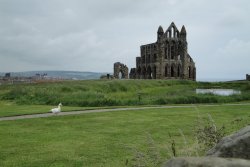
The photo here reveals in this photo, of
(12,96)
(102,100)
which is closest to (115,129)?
(102,100)

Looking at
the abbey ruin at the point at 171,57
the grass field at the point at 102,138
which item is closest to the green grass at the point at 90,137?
the grass field at the point at 102,138

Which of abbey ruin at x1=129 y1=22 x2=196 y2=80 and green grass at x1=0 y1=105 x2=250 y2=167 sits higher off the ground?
abbey ruin at x1=129 y1=22 x2=196 y2=80

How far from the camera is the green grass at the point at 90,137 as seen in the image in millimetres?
12711

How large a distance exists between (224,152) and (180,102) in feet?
105

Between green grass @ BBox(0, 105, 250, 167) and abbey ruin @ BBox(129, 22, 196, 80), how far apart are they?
86.3 metres

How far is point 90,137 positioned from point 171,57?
327 ft

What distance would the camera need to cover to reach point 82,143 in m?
15.4

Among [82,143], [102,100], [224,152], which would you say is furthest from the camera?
[102,100]

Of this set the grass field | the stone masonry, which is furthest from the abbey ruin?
the grass field

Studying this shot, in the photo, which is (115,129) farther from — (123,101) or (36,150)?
(123,101)

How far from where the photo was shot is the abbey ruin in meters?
111

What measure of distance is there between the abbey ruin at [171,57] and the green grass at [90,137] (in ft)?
283

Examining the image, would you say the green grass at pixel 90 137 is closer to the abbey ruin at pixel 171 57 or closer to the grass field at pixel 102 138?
the grass field at pixel 102 138

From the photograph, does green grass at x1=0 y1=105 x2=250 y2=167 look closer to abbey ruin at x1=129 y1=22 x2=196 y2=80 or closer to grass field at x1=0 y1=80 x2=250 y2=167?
grass field at x1=0 y1=80 x2=250 y2=167
